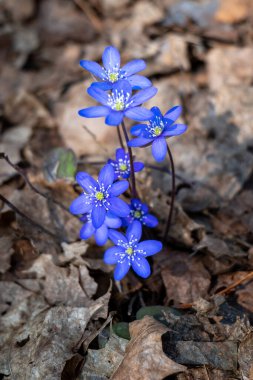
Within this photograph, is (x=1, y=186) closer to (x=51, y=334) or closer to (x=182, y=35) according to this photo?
(x=51, y=334)

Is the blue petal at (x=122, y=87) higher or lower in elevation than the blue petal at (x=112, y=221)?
higher

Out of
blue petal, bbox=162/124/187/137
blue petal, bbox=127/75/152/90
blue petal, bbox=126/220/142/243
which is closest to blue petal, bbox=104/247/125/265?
blue petal, bbox=126/220/142/243

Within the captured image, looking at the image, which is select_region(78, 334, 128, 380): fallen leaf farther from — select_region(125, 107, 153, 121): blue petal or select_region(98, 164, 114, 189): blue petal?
select_region(125, 107, 153, 121): blue petal

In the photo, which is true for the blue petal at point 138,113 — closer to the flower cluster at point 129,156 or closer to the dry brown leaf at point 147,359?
the flower cluster at point 129,156

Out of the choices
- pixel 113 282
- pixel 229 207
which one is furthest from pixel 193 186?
pixel 113 282

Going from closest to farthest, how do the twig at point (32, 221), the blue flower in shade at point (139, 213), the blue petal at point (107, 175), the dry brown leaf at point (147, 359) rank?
1. the dry brown leaf at point (147, 359)
2. the blue petal at point (107, 175)
3. the blue flower in shade at point (139, 213)
4. the twig at point (32, 221)

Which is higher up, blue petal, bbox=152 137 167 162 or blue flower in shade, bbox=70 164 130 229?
blue petal, bbox=152 137 167 162

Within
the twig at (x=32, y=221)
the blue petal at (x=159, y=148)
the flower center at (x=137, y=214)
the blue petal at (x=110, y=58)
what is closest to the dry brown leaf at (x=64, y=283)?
the twig at (x=32, y=221)
